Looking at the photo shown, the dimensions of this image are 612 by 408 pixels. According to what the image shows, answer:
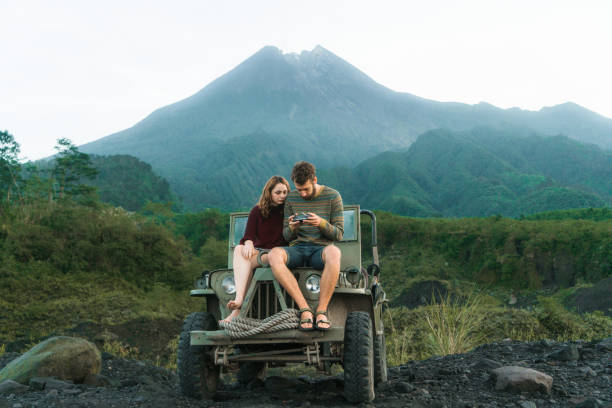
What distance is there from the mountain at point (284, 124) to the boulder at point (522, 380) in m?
94.2

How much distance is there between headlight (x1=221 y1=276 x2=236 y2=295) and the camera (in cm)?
548

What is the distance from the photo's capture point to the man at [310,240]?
4949 millimetres

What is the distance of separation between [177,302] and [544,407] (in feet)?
48.3

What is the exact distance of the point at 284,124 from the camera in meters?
153

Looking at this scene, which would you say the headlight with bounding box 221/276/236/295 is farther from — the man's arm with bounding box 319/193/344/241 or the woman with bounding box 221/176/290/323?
the man's arm with bounding box 319/193/344/241

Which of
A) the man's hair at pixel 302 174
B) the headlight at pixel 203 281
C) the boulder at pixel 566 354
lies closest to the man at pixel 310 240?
the man's hair at pixel 302 174

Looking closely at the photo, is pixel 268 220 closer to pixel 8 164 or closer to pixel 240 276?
pixel 240 276

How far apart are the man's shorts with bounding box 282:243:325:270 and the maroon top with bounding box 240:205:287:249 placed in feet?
1.15

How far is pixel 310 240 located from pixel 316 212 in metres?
0.28

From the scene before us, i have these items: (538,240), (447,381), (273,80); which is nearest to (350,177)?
(538,240)

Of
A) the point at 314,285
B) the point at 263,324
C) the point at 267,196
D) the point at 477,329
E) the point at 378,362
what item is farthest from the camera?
the point at 477,329

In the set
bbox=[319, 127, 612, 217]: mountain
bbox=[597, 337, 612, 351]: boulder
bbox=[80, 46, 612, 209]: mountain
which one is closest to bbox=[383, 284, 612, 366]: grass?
bbox=[597, 337, 612, 351]: boulder

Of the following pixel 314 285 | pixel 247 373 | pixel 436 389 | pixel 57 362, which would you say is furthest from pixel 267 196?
pixel 57 362

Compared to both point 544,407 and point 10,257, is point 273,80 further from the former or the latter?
point 544,407
